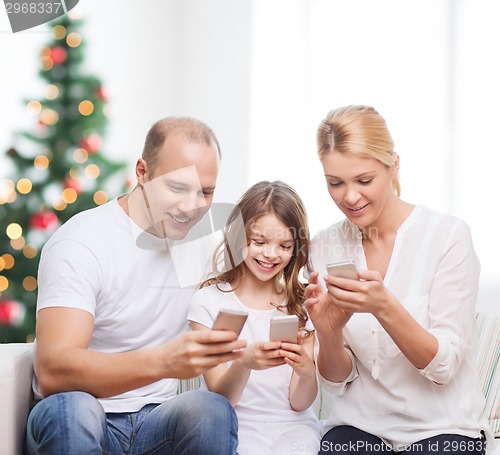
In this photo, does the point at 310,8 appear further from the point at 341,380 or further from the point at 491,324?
the point at 341,380

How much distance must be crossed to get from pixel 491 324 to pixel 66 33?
8.33ft

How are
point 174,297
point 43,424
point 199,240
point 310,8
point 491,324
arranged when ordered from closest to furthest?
1. point 43,424
2. point 174,297
3. point 199,240
4. point 491,324
5. point 310,8

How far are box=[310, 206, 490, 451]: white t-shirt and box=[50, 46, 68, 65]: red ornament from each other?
2.33 metres

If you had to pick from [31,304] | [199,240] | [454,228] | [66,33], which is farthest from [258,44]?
[454,228]

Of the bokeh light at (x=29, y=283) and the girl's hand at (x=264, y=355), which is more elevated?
the girl's hand at (x=264, y=355)

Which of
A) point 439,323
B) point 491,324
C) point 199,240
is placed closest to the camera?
point 439,323

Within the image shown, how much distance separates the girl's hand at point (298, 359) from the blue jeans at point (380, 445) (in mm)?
163

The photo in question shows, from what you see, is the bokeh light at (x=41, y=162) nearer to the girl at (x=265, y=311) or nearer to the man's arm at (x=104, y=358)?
the girl at (x=265, y=311)

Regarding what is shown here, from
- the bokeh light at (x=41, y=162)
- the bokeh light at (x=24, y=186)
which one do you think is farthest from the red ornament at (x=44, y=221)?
the bokeh light at (x=41, y=162)

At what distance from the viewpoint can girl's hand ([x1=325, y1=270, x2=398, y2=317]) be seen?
1.56m

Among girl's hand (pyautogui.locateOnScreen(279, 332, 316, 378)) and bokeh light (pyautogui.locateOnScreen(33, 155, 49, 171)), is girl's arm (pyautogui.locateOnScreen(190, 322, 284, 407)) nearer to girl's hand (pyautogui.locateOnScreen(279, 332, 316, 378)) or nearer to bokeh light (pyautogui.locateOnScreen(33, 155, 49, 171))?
girl's hand (pyautogui.locateOnScreen(279, 332, 316, 378))

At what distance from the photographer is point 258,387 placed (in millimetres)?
1916

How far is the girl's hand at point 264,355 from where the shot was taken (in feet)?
5.40

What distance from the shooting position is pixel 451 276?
1739mm
